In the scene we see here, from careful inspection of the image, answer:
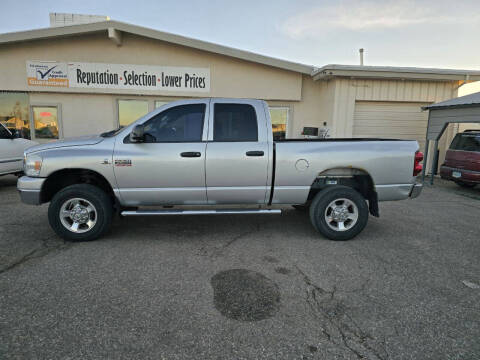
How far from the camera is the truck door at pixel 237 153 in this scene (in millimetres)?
4344

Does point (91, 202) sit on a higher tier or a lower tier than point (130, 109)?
lower

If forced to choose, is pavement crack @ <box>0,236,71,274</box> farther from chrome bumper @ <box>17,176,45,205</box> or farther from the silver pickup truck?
chrome bumper @ <box>17,176,45,205</box>

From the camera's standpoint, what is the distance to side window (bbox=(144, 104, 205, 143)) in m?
4.41

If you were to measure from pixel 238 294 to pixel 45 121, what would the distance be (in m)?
10.4

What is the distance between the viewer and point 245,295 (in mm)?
3020

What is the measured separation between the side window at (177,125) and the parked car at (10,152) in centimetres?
563

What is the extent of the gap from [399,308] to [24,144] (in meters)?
9.51

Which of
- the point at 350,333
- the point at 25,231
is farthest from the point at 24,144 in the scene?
the point at 350,333

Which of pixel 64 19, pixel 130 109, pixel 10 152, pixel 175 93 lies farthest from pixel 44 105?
pixel 175 93

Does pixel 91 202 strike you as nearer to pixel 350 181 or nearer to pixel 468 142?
pixel 350 181

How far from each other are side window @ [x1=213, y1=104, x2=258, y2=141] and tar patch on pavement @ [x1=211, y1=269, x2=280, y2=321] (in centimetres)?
195

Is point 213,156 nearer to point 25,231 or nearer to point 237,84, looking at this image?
point 25,231

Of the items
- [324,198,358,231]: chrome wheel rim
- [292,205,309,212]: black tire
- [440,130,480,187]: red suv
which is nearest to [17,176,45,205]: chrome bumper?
[324,198,358,231]: chrome wheel rim

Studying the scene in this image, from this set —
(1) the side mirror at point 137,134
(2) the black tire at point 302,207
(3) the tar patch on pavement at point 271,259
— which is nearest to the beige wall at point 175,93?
(2) the black tire at point 302,207
